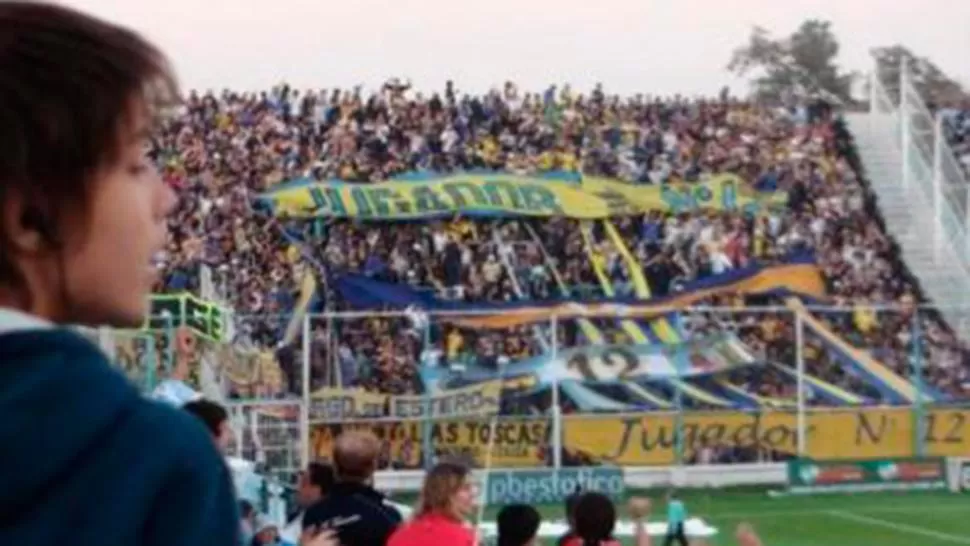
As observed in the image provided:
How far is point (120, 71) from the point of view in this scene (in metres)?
1.63

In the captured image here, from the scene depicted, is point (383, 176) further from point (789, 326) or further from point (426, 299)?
point (789, 326)

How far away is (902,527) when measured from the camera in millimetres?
24453

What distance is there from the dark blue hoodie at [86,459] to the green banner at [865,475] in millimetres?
26542

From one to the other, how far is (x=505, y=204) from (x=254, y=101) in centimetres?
580

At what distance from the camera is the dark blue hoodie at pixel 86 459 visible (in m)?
1.55

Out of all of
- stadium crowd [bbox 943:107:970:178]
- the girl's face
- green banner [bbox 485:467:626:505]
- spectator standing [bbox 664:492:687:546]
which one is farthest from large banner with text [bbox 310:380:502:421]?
the girl's face

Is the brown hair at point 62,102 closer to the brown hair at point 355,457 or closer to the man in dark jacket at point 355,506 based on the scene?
the man in dark jacket at point 355,506

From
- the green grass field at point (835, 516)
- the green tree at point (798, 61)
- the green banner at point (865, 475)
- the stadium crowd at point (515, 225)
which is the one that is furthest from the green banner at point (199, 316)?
the green tree at point (798, 61)

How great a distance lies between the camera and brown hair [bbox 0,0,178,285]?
1.58m

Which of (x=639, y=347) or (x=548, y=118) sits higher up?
(x=548, y=118)

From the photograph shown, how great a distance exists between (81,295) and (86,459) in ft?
0.49

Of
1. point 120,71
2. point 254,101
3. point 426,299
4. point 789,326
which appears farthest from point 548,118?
point 120,71

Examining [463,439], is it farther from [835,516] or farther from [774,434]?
[835,516]

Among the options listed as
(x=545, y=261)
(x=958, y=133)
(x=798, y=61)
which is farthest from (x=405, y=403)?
(x=798, y=61)
